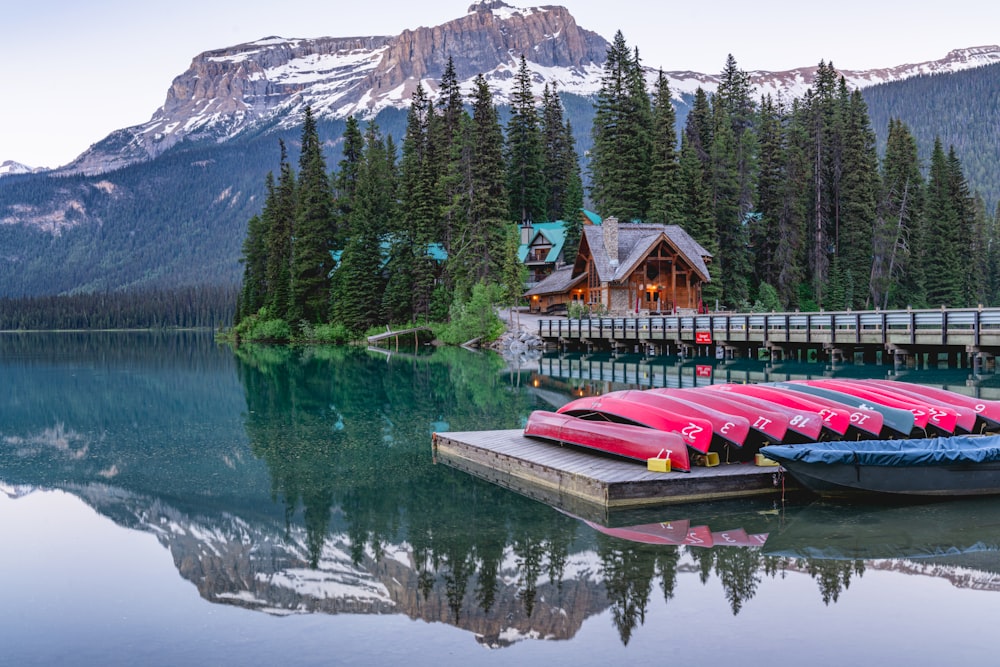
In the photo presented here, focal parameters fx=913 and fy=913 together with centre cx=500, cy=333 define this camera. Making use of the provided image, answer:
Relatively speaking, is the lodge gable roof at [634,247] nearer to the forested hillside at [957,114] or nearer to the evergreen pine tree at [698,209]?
the evergreen pine tree at [698,209]

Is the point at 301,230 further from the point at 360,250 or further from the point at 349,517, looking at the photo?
the point at 349,517

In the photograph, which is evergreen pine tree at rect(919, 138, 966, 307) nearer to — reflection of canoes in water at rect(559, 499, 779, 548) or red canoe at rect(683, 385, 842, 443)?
red canoe at rect(683, 385, 842, 443)

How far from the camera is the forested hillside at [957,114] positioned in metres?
166

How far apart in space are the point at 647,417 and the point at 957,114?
630 feet

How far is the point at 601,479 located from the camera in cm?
1362

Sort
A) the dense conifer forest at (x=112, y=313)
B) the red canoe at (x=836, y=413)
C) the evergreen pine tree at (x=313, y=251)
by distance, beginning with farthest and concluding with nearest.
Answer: the dense conifer forest at (x=112, y=313)
the evergreen pine tree at (x=313, y=251)
the red canoe at (x=836, y=413)

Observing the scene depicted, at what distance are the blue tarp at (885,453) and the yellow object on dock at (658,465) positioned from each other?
1.43 m

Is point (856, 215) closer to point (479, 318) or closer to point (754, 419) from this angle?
point (479, 318)

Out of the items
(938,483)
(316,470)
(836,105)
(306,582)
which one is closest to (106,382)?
(316,470)

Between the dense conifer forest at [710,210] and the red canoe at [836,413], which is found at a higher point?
the dense conifer forest at [710,210]

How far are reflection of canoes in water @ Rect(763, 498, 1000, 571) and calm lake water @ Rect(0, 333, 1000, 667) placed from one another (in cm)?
5

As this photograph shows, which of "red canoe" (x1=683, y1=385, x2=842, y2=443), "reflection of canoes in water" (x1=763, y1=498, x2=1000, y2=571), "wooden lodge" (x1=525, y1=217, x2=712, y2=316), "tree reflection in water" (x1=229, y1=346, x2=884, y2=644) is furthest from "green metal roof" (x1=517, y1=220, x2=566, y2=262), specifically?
"reflection of canoes in water" (x1=763, y1=498, x2=1000, y2=571)

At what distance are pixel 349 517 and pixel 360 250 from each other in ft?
201

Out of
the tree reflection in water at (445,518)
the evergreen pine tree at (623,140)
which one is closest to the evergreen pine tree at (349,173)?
the evergreen pine tree at (623,140)
